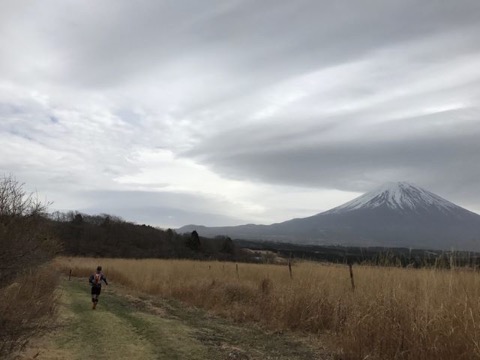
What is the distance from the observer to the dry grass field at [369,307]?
657 centimetres

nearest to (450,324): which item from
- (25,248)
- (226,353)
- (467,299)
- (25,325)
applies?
(467,299)

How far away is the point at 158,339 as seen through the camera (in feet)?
33.9

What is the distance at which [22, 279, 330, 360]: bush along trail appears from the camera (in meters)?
8.95

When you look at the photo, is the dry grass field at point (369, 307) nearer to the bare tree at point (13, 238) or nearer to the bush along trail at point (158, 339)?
the bush along trail at point (158, 339)

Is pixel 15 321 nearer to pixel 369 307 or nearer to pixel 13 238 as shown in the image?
pixel 13 238

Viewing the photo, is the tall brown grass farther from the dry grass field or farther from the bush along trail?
the dry grass field

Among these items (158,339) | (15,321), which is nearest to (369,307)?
(158,339)

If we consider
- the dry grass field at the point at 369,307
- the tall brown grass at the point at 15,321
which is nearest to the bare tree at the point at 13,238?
the tall brown grass at the point at 15,321

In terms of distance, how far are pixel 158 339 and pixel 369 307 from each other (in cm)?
481

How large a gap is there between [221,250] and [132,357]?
2442 inches

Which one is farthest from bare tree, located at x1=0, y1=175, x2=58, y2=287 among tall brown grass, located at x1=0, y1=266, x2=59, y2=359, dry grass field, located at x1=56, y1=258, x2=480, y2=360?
dry grass field, located at x1=56, y1=258, x2=480, y2=360

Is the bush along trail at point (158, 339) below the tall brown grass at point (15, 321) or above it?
below

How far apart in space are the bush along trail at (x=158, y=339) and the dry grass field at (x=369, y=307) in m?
0.70

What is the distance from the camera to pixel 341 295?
1141 centimetres
